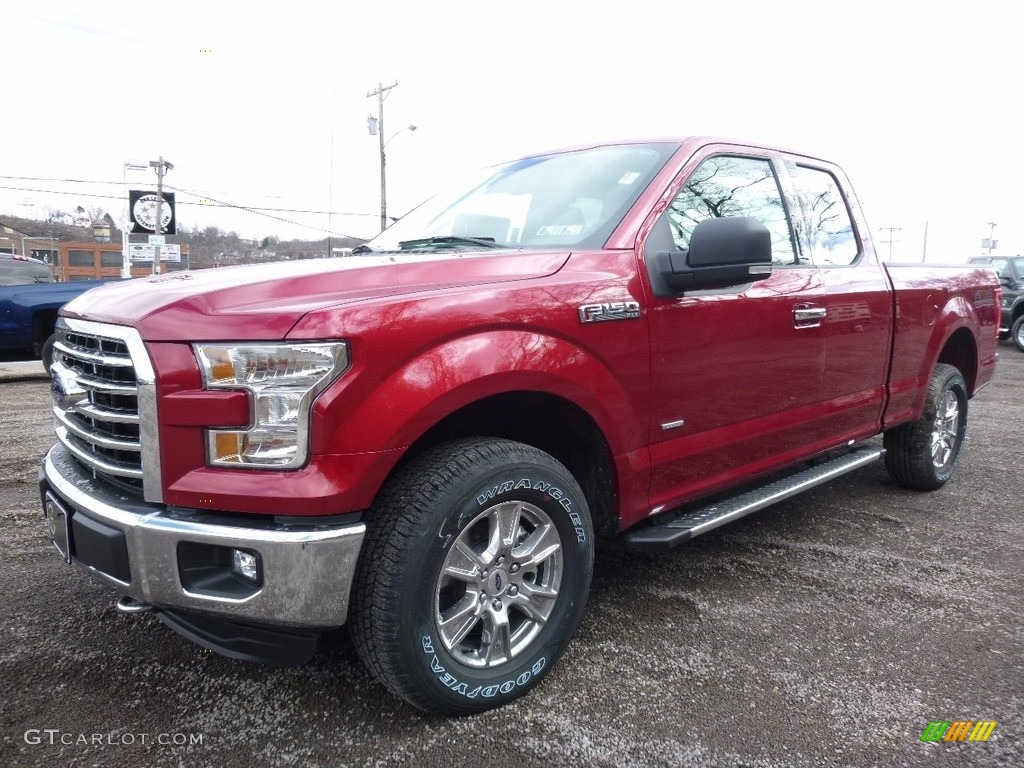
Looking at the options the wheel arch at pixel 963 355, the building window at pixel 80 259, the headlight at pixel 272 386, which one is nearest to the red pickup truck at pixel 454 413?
the headlight at pixel 272 386

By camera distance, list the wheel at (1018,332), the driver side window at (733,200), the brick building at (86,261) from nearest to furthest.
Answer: the driver side window at (733,200) < the wheel at (1018,332) < the brick building at (86,261)

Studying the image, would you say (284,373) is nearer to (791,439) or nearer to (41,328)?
(791,439)

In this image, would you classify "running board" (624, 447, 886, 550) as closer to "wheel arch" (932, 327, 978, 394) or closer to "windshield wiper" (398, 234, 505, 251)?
"windshield wiper" (398, 234, 505, 251)

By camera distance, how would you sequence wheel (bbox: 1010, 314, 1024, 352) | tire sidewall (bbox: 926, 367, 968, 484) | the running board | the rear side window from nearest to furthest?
the running board
the rear side window
tire sidewall (bbox: 926, 367, 968, 484)
wheel (bbox: 1010, 314, 1024, 352)

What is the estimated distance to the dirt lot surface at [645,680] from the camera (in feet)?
7.00

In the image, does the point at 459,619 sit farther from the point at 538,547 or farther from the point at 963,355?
the point at 963,355

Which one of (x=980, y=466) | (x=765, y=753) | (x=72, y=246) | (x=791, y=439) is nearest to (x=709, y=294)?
(x=791, y=439)

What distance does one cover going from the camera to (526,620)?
8.01 ft

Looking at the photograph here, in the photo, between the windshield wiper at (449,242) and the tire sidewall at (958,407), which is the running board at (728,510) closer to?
the tire sidewall at (958,407)

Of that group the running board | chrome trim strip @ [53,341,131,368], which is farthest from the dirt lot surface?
chrome trim strip @ [53,341,131,368]

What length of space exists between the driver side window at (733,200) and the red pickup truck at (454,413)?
0.02 metres

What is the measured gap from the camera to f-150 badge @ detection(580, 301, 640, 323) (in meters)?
2.45

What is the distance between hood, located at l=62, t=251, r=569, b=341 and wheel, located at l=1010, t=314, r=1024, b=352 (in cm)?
1596

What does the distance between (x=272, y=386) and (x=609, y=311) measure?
3.71 feet
